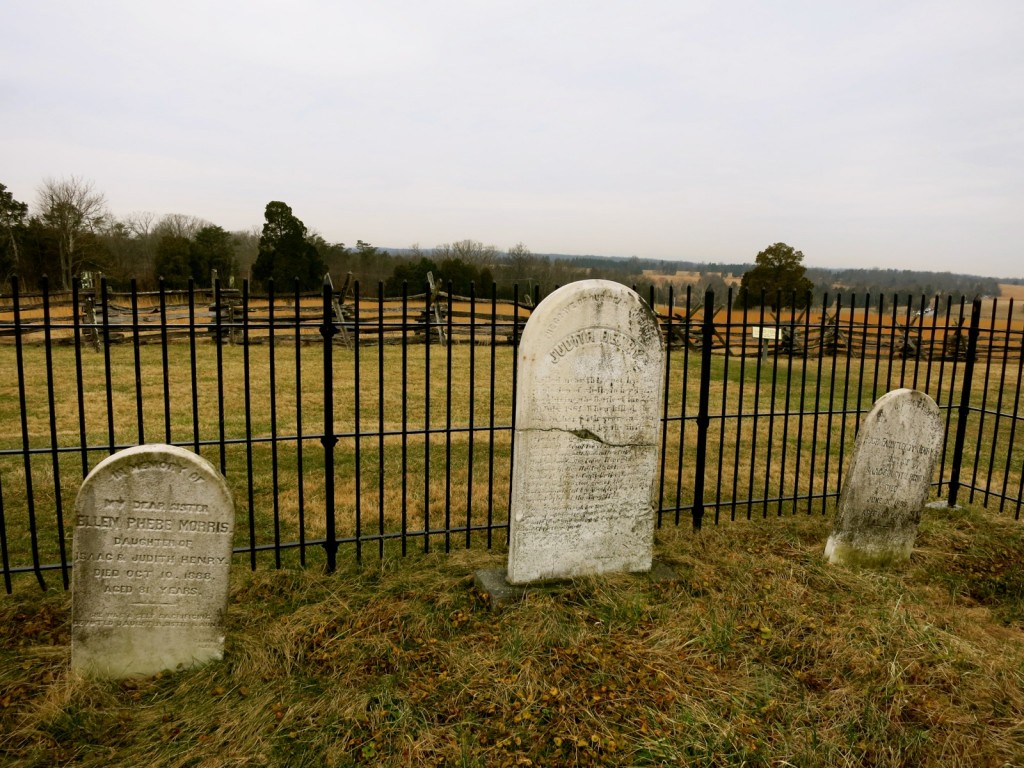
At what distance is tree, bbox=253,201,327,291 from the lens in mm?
29312

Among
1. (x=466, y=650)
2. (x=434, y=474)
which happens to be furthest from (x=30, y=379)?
(x=466, y=650)

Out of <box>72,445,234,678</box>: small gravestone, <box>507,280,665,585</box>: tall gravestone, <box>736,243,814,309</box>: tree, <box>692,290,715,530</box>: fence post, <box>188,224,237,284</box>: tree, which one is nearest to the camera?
<box>72,445,234,678</box>: small gravestone

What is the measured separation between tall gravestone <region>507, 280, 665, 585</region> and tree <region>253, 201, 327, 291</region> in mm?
27003

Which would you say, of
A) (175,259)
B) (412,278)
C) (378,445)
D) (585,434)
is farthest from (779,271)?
(175,259)

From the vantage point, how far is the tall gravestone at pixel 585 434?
3.97 metres

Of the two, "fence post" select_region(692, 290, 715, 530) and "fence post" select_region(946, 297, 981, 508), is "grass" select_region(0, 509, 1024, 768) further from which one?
"fence post" select_region(946, 297, 981, 508)

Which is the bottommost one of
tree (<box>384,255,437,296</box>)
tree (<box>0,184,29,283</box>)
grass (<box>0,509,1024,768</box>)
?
grass (<box>0,509,1024,768</box>)

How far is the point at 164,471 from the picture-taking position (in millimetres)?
3150

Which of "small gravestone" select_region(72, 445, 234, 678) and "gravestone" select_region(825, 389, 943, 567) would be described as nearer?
"small gravestone" select_region(72, 445, 234, 678)

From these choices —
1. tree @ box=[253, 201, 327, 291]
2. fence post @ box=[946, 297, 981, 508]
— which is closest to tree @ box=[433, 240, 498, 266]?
tree @ box=[253, 201, 327, 291]

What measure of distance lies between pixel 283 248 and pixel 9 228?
486 inches

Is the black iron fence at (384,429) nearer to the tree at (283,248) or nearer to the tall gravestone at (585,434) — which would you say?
the tall gravestone at (585,434)

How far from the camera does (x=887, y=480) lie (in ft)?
15.9

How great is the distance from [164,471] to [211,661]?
1110 mm
